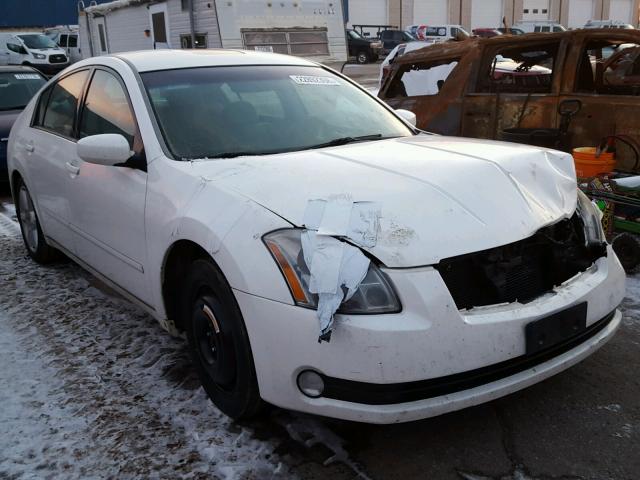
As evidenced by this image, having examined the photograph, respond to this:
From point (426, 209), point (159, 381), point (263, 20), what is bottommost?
point (159, 381)

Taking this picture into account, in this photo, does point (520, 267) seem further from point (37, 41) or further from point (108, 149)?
point (37, 41)

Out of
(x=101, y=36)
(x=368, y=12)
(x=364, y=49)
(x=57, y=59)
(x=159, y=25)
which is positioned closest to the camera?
(x=159, y=25)

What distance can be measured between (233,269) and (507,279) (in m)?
1.06

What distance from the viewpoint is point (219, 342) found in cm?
267

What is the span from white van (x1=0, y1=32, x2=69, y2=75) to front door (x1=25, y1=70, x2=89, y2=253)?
2449cm

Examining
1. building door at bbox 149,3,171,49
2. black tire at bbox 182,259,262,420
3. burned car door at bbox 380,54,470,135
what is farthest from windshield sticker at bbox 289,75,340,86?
building door at bbox 149,3,171,49

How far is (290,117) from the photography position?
3.55 metres

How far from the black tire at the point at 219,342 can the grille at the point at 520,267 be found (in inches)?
33.3

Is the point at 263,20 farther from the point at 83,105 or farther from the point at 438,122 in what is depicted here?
the point at 83,105

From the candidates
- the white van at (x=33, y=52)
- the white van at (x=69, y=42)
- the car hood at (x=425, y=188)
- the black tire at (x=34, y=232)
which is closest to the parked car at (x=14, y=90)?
the black tire at (x=34, y=232)

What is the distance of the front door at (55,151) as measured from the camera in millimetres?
4047

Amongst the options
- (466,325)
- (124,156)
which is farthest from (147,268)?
(466,325)

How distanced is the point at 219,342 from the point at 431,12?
44.5m

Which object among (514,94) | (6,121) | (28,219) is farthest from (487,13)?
(28,219)
